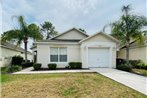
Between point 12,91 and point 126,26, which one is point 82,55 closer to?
point 126,26

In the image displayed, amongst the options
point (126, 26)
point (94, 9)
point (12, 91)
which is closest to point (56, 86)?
point (12, 91)

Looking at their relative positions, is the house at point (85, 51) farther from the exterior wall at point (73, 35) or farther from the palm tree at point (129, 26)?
the exterior wall at point (73, 35)

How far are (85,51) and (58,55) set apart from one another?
3.55 metres

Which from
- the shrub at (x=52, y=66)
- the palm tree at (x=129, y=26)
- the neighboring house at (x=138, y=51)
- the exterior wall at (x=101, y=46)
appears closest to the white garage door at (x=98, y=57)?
the exterior wall at (x=101, y=46)

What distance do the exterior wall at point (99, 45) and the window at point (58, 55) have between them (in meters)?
2.40

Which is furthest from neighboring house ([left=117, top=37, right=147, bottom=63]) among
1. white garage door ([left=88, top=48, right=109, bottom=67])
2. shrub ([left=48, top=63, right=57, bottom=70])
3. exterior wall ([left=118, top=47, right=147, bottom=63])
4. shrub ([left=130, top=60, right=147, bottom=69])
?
shrub ([left=48, top=63, right=57, bottom=70])

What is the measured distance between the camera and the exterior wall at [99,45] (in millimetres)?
18828

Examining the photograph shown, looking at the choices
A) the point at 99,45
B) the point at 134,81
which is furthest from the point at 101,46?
the point at 134,81

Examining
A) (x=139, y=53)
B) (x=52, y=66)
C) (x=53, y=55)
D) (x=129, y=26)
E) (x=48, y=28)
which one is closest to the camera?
(x=129, y=26)

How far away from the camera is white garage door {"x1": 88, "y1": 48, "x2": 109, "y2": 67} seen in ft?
62.6

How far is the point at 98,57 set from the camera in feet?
63.1

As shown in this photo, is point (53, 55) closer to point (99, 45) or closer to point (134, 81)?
point (99, 45)

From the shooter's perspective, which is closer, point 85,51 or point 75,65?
point 75,65

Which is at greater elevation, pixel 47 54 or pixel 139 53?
pixel 139 53
